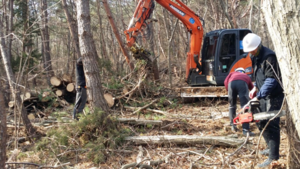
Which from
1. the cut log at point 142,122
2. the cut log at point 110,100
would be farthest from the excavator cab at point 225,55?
the cut log at point 110,100

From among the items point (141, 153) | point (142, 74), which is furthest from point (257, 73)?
point (142, 74)

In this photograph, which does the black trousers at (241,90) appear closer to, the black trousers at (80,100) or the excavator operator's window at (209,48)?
the excavator operator's window at (209,48)

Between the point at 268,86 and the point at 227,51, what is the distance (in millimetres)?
4750

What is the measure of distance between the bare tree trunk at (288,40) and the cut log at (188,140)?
192 centimetres

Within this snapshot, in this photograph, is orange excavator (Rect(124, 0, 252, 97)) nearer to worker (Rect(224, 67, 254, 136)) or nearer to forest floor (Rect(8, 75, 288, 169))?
forest floor (Rect(8, 75, 288, 169))

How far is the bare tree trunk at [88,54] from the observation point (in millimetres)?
5023

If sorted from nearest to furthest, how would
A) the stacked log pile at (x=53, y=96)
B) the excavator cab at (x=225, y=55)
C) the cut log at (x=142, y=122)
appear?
the cut log at (x=142, y=122)
the excavator cab at (x=225, y=55)
the stacked log pile at (x=53, y=96)

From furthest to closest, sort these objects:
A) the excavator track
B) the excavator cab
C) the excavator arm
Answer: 1. the excavator arm
2. the excavator cab
3. the excavator track

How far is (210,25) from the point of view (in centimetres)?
1859

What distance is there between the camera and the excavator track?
762 centimetres

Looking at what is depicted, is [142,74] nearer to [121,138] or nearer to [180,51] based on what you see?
[121,138]

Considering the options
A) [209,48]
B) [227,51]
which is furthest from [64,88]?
[227,51]

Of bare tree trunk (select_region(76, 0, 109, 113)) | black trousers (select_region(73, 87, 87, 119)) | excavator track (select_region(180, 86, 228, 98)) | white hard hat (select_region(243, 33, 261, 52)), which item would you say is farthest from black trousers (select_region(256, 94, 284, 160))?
black trousers (select_region(73, 87, 87, 119))

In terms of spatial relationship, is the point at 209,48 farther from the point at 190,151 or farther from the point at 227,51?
the point at 190,151
